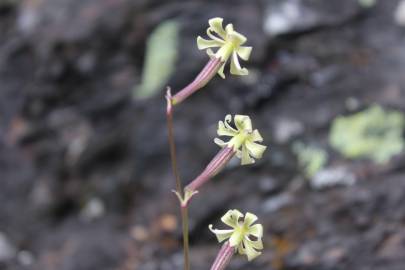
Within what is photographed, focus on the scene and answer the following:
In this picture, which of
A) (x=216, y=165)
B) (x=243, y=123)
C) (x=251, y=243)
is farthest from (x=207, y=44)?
(x=251, y=243)

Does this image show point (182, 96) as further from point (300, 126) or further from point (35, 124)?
point (35, 124)

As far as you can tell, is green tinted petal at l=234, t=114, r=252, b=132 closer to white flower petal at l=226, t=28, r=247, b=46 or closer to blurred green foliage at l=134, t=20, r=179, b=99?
white flower petal at l=226, t=28, r=247, b=46

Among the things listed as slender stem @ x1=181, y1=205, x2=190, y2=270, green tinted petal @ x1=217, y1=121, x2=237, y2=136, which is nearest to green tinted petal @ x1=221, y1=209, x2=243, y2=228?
slender stem @ x1=181, y1=205, x2=190, y2=270

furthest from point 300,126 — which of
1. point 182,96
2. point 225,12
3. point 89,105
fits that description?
point 182,96

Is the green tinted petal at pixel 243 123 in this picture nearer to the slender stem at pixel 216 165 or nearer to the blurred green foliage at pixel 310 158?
the slender stem at pixel 216 165

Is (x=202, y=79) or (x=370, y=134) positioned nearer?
(x=202, y=79)

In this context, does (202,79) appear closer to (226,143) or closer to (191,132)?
(226,143)

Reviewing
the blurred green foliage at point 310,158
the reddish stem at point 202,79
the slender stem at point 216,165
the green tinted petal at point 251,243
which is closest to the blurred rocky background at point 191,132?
the blurred green foliage at point 310,158
